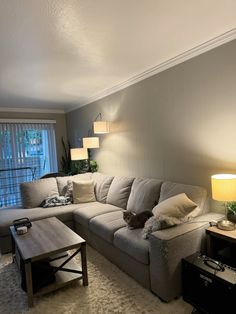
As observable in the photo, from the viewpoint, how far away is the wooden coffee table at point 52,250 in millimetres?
1914

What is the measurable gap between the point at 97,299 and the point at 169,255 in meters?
0.76

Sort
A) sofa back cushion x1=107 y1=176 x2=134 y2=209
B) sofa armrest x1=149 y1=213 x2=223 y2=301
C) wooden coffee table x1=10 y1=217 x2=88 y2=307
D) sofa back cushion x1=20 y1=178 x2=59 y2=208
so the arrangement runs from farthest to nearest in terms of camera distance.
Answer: sofa back cushion x1=20 y1=178 x2=59 y2=208 < sofa back cushion x1=107 y1=176 x2=134 y2=209 < wooden coffee table x1=10 y1=217 x2=88 y2=307 < sofa armrest x1=149 y1=213 x2=223 y2=301

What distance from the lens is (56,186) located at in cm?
391

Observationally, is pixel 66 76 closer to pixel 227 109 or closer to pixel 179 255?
pixel 227 109

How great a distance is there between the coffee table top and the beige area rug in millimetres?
409

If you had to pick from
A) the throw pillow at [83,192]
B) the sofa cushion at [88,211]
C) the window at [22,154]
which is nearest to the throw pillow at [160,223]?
the sofa cushion at [88,211]

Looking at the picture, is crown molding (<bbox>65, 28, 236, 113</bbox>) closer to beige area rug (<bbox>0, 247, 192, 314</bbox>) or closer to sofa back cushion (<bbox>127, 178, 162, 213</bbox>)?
sofa back cushion (<bbox>127, 178, 162, 213</bbox>)

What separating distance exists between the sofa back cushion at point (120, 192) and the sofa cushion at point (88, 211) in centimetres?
9

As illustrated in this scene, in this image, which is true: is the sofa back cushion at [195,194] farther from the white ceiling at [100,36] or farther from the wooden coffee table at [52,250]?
the white ceiling at [100,36]

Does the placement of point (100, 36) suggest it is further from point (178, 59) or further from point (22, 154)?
point (22, 154)

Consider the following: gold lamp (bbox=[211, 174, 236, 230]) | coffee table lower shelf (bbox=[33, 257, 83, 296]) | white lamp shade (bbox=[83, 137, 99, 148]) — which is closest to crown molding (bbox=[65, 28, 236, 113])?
white lamp shade (bbox=[83, 137, 99, 148])

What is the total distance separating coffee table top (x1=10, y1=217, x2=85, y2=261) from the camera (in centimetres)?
198

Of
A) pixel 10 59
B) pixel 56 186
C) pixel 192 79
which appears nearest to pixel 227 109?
pixel 192 79

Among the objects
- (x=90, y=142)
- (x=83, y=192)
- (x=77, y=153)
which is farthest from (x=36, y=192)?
(x=90, y=142)
